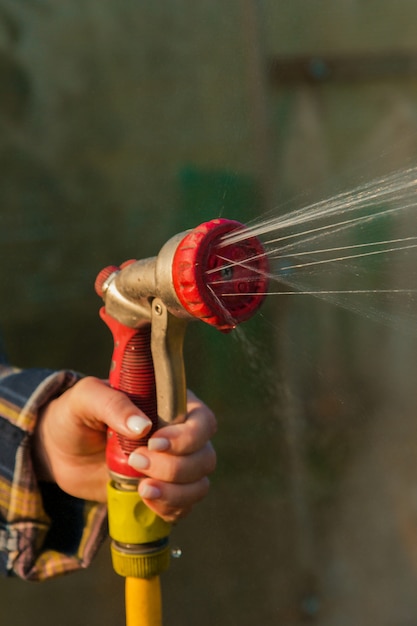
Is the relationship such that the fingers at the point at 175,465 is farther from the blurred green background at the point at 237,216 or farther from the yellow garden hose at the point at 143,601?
the blurred green background at the point at 237,216

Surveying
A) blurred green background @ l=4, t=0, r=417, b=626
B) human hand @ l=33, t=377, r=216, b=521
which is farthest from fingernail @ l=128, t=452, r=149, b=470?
blurred green background @ l=4, t=0, r=417, b=626

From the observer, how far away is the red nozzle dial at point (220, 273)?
1.24ft

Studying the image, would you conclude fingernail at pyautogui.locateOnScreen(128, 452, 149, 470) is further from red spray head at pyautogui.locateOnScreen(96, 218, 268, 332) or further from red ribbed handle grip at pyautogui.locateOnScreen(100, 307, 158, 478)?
red spray head at pyautogui.locateOnScreen(96, 218, 268, 332)

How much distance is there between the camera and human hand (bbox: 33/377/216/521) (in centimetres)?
47

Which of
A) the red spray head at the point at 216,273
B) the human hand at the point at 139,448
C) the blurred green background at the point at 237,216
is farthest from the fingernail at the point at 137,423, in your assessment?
the blurred green background at the point at 237,216

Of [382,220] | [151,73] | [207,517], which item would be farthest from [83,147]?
[207,517]

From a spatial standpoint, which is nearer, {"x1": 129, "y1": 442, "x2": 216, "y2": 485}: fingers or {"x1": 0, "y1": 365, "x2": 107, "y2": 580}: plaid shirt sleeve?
{"x1": 129, "y1": 442, "x2": 216, "y2": 485}: fingers

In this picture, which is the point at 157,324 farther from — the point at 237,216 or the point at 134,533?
the point at 237,216

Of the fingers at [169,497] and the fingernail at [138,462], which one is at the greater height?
the fingernail at [138,462]

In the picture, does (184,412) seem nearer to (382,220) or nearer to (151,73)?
(382,220)

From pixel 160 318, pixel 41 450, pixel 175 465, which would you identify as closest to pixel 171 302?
pixel 160 318

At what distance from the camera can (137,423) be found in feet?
1.54

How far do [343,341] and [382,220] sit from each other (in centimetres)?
41

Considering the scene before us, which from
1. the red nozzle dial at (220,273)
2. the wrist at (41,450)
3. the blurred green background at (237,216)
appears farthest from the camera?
the blurred green background at (237,216)
